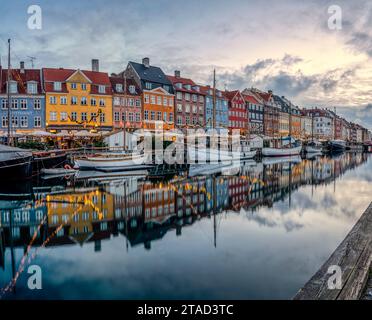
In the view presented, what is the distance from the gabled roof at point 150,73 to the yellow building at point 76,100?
6.73 meters

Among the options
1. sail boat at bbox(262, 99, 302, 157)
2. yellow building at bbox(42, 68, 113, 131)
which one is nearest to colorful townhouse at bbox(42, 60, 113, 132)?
yellow building at bbox(42, 68, 113, 131)

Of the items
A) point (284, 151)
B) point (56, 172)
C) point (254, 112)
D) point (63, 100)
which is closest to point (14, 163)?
point (56, 172)

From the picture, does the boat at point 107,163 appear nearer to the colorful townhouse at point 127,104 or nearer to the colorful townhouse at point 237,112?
the colorful townhouse at point 127,104

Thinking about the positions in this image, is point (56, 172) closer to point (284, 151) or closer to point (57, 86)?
point (57, 86)

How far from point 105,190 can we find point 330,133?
441 ft

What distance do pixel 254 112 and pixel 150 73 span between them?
3467 cm

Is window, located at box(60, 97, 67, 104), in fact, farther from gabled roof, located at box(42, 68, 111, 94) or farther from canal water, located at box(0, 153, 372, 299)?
canal water, located at box(0, 153, 372, 299)

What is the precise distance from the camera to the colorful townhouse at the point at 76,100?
1916 inches

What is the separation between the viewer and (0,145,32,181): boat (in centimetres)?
2458

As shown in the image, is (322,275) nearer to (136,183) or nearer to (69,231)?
(69,231)

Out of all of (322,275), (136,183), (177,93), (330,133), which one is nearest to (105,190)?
(136,183)

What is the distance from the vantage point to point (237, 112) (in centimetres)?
7881

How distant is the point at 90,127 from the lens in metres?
49.9

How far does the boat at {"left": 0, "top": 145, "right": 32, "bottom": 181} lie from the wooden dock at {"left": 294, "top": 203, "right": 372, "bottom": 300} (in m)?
23.3
